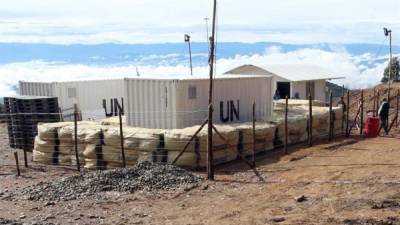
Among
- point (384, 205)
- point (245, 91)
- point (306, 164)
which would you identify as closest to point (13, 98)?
point (245, 91)

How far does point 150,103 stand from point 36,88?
9.74 m

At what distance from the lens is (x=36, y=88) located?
984 inches

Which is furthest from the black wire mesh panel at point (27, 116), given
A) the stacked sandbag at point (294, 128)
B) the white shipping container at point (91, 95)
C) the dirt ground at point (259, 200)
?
the stacked sandbag at point (294, 128)

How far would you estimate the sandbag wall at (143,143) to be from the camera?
14.6m

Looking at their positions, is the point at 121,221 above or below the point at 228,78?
below

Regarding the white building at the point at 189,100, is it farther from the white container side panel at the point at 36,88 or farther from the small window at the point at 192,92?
the white container side panel at the point at 36,88

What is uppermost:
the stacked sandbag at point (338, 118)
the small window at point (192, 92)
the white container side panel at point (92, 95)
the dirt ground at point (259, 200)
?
the small window at point (192, 92)

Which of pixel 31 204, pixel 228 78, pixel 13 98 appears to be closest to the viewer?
pixel 31 204

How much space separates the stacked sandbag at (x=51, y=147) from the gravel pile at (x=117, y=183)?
10.1 ft

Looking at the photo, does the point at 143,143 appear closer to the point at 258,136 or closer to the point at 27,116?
the point at 258,136

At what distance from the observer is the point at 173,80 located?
16656 mm

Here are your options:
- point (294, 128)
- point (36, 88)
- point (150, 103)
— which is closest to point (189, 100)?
point (150, 103)

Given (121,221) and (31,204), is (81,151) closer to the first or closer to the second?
(31,204)

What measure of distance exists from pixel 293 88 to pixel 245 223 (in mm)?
22519
